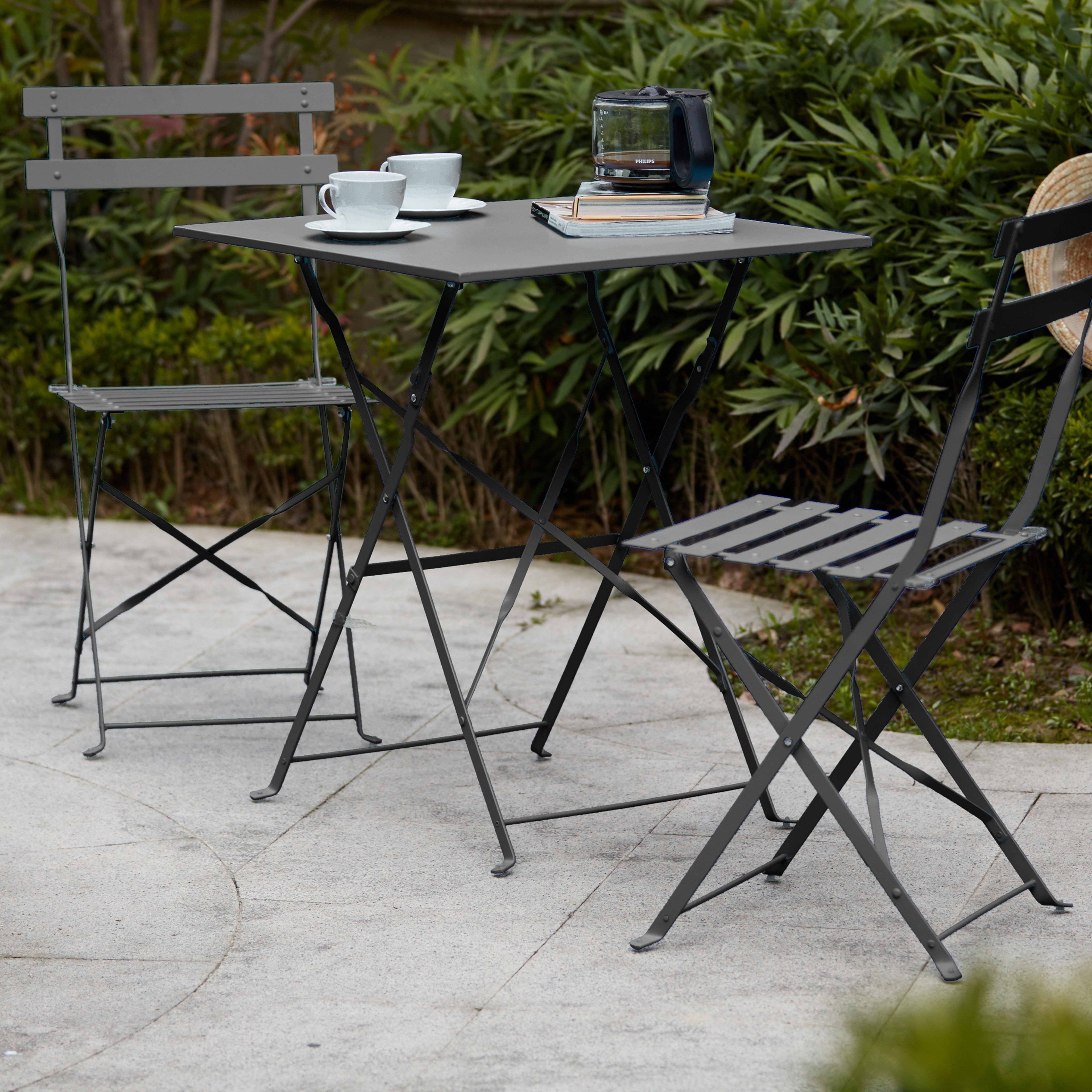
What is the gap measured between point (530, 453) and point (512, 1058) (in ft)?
11.1

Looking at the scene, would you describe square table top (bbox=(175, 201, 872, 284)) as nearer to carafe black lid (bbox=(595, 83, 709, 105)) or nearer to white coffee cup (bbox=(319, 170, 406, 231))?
white coffee cup (bbox=(319, 170, 406, 231))

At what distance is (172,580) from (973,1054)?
261 cm

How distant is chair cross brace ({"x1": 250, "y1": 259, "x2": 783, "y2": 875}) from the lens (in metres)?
2.92

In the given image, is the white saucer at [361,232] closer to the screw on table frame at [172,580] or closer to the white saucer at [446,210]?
the white saucer at [446,210]

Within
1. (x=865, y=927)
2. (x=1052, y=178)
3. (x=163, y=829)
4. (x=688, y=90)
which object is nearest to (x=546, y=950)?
(x=865, y=927)

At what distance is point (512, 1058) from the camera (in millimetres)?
2193

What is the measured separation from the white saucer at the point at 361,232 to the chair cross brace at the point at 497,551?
8 cm

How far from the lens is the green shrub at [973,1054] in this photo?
1.35 metres

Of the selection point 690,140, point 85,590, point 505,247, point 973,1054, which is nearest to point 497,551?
point 505,247

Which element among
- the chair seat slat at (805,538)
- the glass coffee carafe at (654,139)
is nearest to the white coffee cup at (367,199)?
the glass coffee carafe at (654,139)

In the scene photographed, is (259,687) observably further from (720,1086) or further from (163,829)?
(720,1086)

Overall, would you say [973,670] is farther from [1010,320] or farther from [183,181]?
[183,181]

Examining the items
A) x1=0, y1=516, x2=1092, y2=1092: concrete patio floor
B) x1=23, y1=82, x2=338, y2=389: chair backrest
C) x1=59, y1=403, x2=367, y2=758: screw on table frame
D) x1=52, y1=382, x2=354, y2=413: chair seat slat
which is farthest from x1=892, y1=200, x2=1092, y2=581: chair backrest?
x1=23, y1=82, x2=338, y2=389: chair backrest

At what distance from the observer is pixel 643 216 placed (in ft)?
9.59
